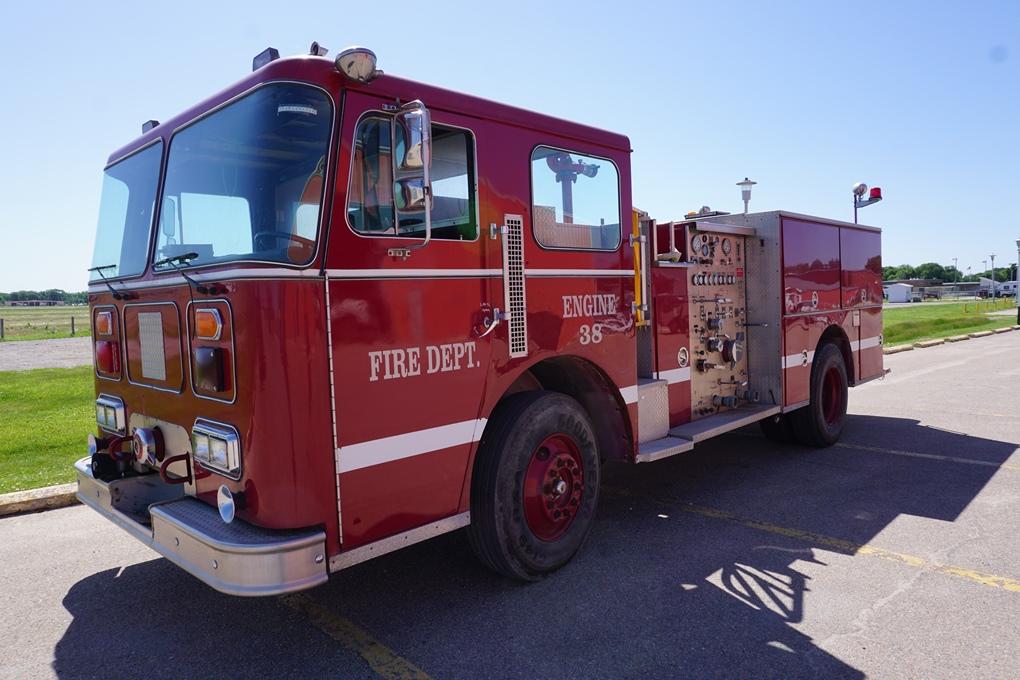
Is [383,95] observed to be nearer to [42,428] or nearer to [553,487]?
[553,487]

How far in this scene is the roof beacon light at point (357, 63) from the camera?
3047mm

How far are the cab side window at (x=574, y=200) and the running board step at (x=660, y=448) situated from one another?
1.43 meters

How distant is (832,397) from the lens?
762cm

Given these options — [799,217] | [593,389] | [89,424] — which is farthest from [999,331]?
[89,424]

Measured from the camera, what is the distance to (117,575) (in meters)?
4.35

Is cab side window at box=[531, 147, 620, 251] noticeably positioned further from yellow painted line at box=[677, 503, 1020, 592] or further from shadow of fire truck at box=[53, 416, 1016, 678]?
yellow painted line at box=[677, 503, 1020, 592]

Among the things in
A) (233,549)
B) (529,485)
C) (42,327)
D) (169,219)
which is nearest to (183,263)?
(169,219)

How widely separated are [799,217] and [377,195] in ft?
16.0

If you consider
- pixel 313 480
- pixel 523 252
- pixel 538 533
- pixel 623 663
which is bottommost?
pixel 623 663

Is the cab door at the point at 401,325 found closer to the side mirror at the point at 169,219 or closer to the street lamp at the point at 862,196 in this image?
the side mirror at the point at 169,219

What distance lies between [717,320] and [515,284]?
9.29 ft

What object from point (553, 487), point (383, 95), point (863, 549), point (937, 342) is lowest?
point (863, 549)

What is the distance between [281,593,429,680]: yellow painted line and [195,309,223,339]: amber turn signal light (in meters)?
1.63

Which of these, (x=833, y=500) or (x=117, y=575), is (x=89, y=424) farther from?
(x=833, y=500)
